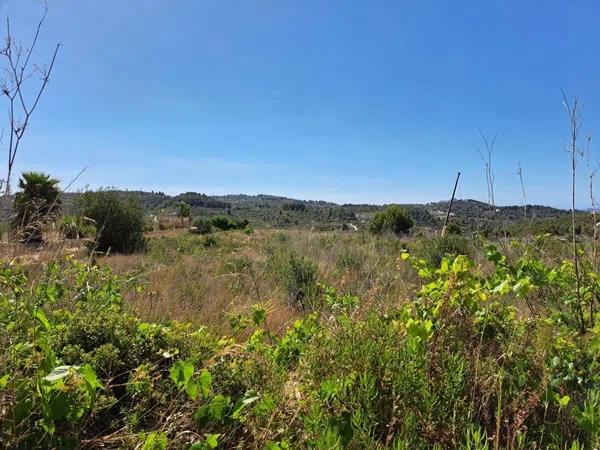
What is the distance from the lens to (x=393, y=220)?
2912 centimetres

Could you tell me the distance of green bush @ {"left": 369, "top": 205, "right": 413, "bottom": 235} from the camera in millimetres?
28481

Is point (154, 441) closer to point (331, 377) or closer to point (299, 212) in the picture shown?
point (331, 377)

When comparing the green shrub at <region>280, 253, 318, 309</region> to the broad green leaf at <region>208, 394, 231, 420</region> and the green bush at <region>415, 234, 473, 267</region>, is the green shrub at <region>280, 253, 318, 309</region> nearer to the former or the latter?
the green bush at <region>415, 234, 473, 267</region>

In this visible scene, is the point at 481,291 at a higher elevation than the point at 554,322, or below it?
higher

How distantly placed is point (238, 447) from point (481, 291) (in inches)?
64.3

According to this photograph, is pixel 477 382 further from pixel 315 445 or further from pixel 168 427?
pixel 168 427

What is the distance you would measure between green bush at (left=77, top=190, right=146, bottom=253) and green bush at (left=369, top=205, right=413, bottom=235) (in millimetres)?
14696

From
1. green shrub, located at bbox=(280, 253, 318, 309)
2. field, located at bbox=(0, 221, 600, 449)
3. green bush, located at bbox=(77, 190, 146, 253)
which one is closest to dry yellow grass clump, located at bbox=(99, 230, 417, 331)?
green shrub, located at bbox=(280, 253, 318, 309)

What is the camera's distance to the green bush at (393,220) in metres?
28.5

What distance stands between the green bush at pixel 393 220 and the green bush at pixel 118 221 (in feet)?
48.2

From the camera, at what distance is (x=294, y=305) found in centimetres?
705

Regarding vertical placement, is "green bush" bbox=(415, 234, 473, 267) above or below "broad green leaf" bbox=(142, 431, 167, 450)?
above

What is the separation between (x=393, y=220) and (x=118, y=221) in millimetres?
17593

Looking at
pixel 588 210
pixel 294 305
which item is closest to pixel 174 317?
pixel 294 305
